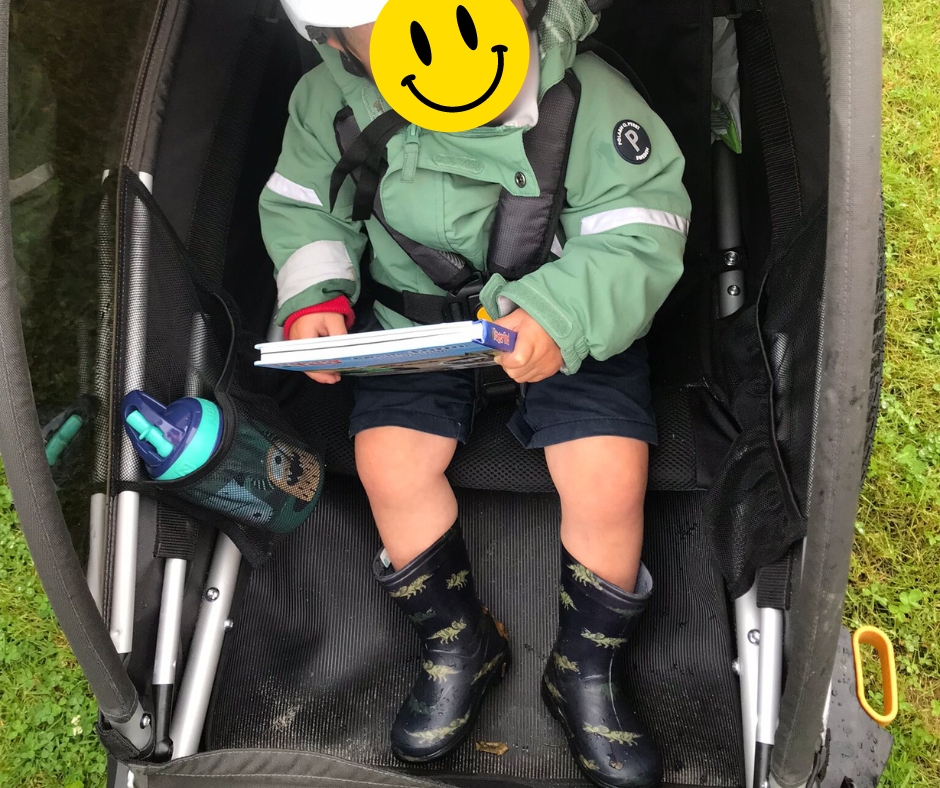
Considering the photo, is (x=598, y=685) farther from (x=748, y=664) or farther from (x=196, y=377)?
(x=196, y=377)

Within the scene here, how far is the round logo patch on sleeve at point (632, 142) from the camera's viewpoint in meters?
1.03

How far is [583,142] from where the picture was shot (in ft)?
3.44

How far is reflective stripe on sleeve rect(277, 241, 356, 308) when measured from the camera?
117cm

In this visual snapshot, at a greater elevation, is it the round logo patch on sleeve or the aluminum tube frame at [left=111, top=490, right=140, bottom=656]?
the round logo patch on sleeve

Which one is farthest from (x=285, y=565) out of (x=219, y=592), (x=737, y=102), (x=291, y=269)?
(x=737, y=102)

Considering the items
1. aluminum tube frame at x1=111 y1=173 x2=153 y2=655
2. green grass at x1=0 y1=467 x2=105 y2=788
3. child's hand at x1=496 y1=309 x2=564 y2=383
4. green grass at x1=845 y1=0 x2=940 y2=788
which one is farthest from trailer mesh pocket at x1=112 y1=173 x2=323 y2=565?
green grass at x1=845 y1=0 x2=940 y2=788

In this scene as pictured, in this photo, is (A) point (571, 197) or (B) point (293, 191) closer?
(A) point (571, 197)

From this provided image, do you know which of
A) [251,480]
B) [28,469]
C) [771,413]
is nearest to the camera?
[28,469]

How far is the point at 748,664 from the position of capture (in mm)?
1103

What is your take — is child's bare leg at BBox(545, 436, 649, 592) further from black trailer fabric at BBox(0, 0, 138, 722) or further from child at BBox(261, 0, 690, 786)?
black trailer fabric at BBox(0, 0, 138, 722)

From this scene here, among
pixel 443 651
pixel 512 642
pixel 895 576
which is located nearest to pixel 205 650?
pixel 443 651

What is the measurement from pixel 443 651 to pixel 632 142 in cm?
69

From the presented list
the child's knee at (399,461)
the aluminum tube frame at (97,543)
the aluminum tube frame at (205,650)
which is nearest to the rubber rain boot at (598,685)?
the child's knee at (399,461)

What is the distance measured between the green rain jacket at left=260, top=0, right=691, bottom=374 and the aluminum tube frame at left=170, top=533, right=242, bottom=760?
0.37 m
